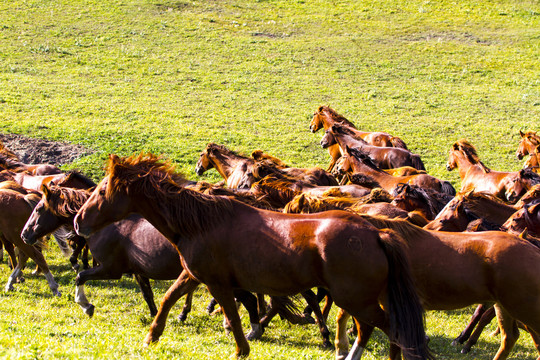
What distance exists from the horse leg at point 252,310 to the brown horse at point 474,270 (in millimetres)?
1959

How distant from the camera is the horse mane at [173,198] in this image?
22.7 ft

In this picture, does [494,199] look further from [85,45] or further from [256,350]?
[85,45]

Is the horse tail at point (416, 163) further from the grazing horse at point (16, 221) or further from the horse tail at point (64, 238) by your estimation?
the grazing horse at point (16, 221)

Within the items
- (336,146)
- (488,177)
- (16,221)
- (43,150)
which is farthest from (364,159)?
(43,150)

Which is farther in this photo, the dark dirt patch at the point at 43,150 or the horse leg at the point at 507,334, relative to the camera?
the dark dirt patch at the point at 43,150

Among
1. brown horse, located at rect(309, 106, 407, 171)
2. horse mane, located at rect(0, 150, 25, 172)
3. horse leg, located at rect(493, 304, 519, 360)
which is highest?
horse leg, located at rect(493, 304, 519, 360)

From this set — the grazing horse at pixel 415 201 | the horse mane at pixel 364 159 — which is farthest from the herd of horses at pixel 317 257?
the horse mane at pixel 364 159

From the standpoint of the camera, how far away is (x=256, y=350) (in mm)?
7410

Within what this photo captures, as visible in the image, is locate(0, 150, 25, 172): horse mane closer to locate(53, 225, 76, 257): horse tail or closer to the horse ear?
locate(53, 225, 76, 257): horse tail

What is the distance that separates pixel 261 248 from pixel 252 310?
2003 mm

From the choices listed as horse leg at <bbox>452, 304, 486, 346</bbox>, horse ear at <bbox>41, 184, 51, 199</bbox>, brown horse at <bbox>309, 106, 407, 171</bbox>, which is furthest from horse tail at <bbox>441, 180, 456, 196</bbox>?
horse ear at <bbox>41, 184, 51, 199</bbox>

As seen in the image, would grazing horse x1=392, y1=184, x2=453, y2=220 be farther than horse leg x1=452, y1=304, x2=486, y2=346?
Yes

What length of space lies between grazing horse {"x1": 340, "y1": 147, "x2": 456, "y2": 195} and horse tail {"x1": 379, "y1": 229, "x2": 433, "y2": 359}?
677cm

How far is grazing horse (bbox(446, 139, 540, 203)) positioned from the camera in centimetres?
1369
